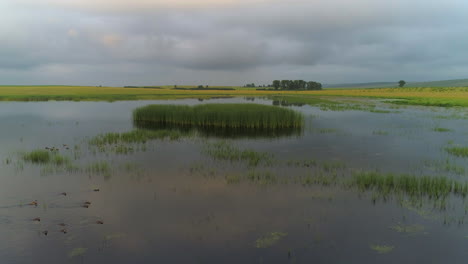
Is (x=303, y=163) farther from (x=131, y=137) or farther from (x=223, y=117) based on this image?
(x=223, y=117)

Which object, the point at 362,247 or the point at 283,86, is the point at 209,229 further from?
the point at 283,86

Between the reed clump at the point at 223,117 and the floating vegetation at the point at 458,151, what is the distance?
1175 cm

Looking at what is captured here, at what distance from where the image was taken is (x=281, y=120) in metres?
25.4

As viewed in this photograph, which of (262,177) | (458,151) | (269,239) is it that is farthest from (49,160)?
(458,151)

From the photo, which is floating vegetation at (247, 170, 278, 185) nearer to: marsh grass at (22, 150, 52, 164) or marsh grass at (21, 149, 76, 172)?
marsh grass at (21, 149, 76, 172)

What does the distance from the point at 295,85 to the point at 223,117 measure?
412 ft

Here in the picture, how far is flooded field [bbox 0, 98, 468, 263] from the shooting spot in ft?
20.8

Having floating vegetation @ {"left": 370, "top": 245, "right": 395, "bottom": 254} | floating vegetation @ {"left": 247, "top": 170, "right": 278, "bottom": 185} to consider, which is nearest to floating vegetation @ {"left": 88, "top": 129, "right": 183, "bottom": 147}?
floating vegetation @ {"left": 247, "top": 170, "right": 278, "bottom": 185}

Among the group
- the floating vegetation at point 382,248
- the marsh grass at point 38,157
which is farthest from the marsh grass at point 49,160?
the floating vegetation at point 382,248

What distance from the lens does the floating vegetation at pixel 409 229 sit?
7.08m

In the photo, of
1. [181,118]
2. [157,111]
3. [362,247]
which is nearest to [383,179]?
[362,247]

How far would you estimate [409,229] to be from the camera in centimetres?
722

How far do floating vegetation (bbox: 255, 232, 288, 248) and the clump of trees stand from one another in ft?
469

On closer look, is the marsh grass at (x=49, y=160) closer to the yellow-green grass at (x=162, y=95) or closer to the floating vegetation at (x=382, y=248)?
the floating vegetation at (x=382, y=248)
